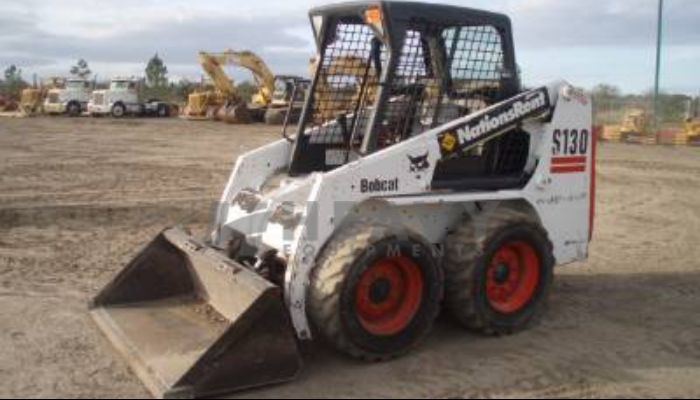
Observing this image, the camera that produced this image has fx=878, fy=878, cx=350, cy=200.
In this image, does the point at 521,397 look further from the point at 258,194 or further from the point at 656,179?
the point at 656,179

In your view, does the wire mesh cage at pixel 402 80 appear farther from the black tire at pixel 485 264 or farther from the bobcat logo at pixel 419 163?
the black tire at pixel 485 264

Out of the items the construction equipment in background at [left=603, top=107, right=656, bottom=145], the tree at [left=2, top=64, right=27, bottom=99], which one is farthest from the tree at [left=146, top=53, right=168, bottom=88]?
the construction equipment in background at [left=603, top=107, right=656, bottom=145]

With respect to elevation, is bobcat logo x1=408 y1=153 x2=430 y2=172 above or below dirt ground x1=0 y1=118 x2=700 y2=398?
above

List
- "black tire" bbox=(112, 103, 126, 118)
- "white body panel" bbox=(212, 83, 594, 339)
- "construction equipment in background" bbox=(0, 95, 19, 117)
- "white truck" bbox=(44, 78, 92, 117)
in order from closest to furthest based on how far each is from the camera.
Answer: "white body panel" bbox=(212, 83, 594, 339)
"black tire" bbox=(112, 103, 126, 118)
"white truck" bbox=(44, 78, 92, 117)
"construction equipment in background" bbox=(0, 95, 19, 117)

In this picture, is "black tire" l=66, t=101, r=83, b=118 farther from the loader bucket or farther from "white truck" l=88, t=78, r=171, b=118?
the loader bucket

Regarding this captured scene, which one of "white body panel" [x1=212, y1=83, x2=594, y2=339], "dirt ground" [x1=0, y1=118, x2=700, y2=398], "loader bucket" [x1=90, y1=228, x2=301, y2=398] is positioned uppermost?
"white body panel" [x1=212, y1=83, x2=594, y2=339]

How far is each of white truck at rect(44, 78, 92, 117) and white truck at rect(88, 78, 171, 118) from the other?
199 centimetres

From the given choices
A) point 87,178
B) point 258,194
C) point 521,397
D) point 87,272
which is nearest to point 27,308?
point 87,272

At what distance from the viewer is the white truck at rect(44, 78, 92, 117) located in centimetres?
4903

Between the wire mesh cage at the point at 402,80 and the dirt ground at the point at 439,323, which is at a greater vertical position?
the wire mesh cage at the point at 402,80

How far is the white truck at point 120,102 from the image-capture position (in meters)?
46.7

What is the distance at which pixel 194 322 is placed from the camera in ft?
20.9

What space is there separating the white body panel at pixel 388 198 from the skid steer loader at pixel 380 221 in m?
0.01

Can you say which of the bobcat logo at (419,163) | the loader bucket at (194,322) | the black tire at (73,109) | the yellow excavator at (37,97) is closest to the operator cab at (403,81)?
the bobcat logo at (419,163)
